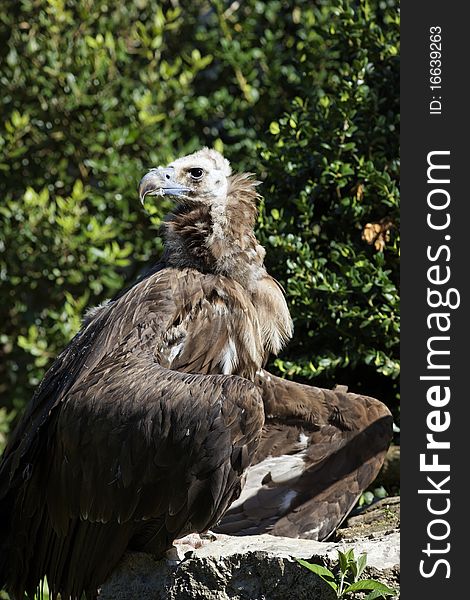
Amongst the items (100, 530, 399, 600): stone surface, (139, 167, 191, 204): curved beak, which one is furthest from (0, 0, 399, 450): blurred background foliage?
(100, 530, 399, 600): stone surface

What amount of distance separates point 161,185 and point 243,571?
1.54 meters

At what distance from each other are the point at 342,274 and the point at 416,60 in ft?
3.61

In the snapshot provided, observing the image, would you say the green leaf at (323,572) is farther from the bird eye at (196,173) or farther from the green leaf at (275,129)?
the green leaf at (275,129)

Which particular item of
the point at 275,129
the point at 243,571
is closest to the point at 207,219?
the point at 275,129

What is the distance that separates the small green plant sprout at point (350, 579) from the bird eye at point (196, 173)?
5.40ft

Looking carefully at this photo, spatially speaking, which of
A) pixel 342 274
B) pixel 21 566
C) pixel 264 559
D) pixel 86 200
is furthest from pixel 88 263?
pixel 264 559

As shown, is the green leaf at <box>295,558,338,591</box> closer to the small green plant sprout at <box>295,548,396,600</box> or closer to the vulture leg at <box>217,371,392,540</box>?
the small green plant sprout at <box>295,548,396,600</box>

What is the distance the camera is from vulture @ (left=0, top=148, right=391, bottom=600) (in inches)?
142

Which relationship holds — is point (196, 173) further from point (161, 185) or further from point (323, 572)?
point (323, 572)

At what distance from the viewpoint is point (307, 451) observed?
185 inches

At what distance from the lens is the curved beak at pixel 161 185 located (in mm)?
4191

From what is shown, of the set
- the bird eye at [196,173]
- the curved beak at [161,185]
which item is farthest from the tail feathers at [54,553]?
the bird eye at [196,173]

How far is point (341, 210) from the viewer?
496 cm

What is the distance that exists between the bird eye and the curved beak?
2.7 inches
